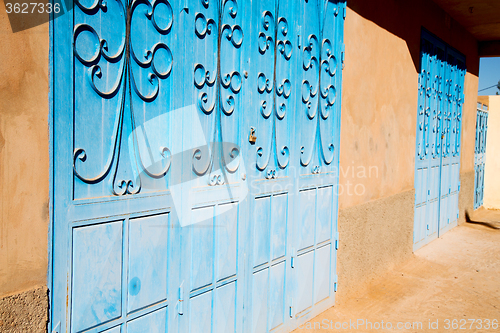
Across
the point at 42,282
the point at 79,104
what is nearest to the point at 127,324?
the point at 42,282

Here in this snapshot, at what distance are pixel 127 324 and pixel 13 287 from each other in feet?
2.54

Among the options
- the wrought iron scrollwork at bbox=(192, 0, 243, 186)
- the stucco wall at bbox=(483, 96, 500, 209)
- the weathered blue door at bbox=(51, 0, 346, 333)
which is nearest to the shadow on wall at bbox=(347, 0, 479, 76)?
the weathered blue door at bbox=(51, 0, 346, 333)

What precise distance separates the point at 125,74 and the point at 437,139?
22.2 feet

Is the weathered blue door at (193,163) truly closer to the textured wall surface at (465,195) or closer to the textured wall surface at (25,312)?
the textured wall surface at (25,312)

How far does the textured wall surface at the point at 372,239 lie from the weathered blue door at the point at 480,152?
17.4 ft

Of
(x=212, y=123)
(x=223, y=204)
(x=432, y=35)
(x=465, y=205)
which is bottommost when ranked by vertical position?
(x=465, y=205)

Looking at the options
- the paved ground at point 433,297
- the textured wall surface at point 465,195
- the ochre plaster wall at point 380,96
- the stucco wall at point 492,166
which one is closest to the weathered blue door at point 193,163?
the ochre plaster wall at point 380,96

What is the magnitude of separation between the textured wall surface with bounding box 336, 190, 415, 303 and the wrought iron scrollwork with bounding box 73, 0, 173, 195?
279cm

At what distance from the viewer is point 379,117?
5.20 meters

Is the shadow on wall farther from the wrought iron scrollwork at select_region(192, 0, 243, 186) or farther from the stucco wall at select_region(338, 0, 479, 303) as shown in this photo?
the wrought iron scrollwork at select_region(192, 0, 243, 186)

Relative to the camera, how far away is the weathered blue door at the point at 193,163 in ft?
6.84

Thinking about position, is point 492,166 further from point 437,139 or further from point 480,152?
point 437,139

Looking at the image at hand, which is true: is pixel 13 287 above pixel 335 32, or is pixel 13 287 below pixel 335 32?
below

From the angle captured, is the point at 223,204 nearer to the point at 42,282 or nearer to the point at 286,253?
the point at 286,253
